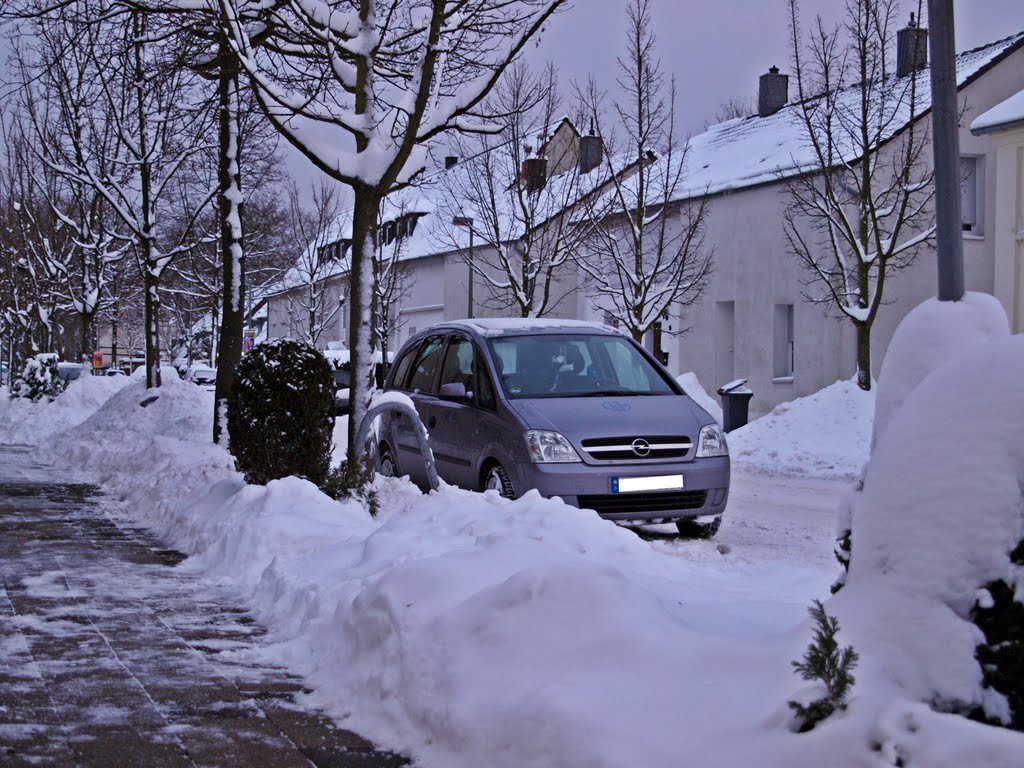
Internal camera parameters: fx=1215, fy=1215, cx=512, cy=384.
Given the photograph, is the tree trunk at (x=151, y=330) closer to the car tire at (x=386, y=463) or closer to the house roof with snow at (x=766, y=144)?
the car tire at (x=386, y=463)

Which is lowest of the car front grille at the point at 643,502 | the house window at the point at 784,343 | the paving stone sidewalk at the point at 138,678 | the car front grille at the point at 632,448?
the paving stone sidewalk at the point at 138,678

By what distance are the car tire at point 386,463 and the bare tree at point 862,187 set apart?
42.4ft

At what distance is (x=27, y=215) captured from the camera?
116ft

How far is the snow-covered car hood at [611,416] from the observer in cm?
909

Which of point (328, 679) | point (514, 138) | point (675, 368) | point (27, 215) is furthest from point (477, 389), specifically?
point (27, 215)

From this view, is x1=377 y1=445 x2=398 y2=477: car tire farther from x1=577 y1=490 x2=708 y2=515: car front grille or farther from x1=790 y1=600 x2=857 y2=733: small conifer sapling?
x1=790 y1=600 x2=857 y2=733: small conifer sapling

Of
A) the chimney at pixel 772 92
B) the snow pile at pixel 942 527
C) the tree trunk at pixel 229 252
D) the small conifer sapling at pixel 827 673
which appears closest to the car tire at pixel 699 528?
the snow pile at pixel 942 527

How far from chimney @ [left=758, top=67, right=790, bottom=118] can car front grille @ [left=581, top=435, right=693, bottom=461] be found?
105ft

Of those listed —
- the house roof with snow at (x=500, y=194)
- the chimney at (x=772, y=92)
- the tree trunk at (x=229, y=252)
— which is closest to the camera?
the tree trunk at (x=229, y=252)

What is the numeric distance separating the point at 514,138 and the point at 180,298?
3797 cm

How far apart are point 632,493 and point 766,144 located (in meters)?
27.7

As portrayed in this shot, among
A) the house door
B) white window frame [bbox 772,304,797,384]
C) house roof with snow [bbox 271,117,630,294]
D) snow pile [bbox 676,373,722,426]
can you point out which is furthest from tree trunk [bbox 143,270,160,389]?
the house door

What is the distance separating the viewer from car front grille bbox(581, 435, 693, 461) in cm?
902

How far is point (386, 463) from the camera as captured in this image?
1157 cm
